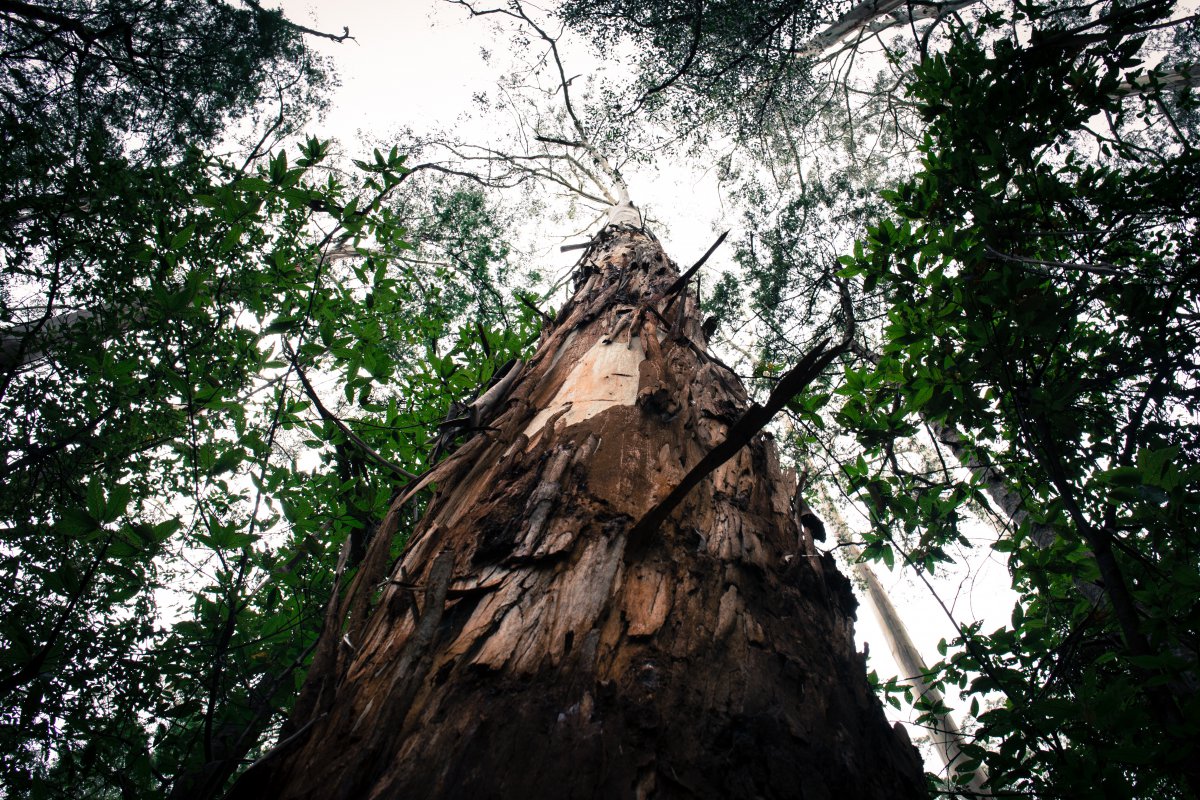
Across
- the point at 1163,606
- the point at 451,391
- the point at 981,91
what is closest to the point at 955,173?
the point at 981,91

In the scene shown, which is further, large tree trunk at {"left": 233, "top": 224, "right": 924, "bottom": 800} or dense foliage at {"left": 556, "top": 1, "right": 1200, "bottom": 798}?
dense foliage at {"left": 556, "top": 1, "right": 1200, "bottom": 798}

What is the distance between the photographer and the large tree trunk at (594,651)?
0.84m

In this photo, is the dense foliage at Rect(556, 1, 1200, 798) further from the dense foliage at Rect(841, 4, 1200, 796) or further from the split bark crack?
the split bark crack

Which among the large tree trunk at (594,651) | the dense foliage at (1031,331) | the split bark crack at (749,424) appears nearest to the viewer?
the large tree trunk at (594,651)

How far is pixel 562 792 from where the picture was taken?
765mm

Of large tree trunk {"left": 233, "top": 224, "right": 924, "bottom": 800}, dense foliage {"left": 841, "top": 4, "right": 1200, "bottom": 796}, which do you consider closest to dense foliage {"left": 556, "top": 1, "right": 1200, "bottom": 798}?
dense foliage {"left": 841, "top": 4, "right": 1200, "bottom": 796}

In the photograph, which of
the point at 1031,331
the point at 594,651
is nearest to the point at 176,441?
the point at 594,651

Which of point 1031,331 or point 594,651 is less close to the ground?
point 1031,331

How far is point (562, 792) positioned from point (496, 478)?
94 cm

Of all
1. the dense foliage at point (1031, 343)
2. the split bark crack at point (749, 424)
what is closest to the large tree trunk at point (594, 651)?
the split bark crack at point (749, 424)

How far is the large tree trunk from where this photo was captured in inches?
32.9

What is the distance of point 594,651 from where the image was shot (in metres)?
1.00

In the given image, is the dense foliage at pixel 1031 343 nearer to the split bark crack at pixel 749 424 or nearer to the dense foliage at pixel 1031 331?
the dense foliage at pixel 1031 331

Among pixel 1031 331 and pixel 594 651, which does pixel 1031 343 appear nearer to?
pixel 1031 331
